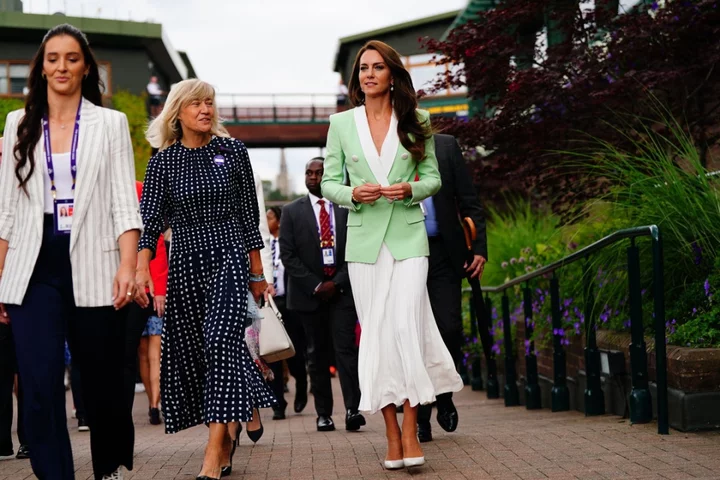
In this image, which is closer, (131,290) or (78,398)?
(131,290)

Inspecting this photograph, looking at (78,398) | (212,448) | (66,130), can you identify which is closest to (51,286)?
(66,130)

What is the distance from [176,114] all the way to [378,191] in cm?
119

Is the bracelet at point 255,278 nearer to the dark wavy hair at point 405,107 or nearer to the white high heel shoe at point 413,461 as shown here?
the dark wavy hair at point 405,107

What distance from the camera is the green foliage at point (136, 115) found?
41438mm

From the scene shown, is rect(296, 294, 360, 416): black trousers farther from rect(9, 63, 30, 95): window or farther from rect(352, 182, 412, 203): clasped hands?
rect(9, 63, 30, 95): window

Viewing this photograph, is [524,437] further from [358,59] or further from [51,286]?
[51,286]

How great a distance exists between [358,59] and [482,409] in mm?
5755

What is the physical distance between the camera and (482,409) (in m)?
11.2

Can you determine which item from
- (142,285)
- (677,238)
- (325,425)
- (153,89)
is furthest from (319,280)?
(153,89)

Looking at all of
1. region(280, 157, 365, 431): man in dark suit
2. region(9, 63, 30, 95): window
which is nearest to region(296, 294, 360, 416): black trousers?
region(280, 157, 365, 431): man in dark suit

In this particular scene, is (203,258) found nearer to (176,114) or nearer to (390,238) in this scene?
(176,114)

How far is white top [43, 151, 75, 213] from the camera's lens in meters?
4.79

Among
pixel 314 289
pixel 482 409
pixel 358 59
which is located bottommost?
pixel 482 409

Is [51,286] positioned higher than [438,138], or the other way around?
[438,138]
